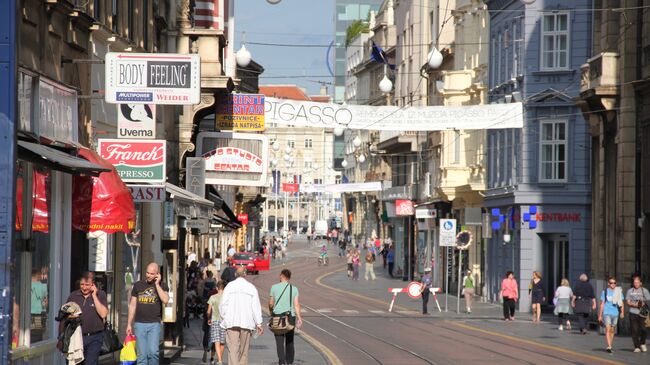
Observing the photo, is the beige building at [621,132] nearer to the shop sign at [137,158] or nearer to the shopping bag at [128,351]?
the shop sign at [137,158]

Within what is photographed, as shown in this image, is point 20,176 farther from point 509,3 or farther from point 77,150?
point 509,3

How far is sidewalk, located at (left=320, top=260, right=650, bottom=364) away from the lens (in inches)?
1243

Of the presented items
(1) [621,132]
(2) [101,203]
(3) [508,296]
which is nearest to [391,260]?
(3) [508,296]

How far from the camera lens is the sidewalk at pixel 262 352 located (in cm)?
2642

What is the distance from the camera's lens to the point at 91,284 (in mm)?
16859

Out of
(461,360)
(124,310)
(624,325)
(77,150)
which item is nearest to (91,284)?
(77,150)

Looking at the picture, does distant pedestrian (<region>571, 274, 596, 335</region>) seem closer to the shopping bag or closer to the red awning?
the shopping bag

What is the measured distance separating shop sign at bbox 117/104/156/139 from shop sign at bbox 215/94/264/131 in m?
10.6

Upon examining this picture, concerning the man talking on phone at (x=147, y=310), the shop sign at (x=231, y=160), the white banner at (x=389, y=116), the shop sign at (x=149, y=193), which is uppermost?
the white banner at (x=389, y=116)

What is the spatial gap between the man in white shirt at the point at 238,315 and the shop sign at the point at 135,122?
2.76m

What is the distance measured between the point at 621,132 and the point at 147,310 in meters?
22.5

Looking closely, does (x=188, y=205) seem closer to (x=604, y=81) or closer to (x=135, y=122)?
(x=135, y=122)

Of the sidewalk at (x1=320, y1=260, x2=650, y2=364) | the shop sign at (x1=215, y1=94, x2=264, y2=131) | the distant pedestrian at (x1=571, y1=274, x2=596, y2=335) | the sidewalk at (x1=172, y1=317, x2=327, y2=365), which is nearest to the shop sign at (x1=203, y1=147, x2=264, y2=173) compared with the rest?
the shop sign at (x1=215, y1=94, x2=264, y2=131)

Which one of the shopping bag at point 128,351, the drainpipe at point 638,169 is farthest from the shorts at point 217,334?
the drainpipe at point 638,169
